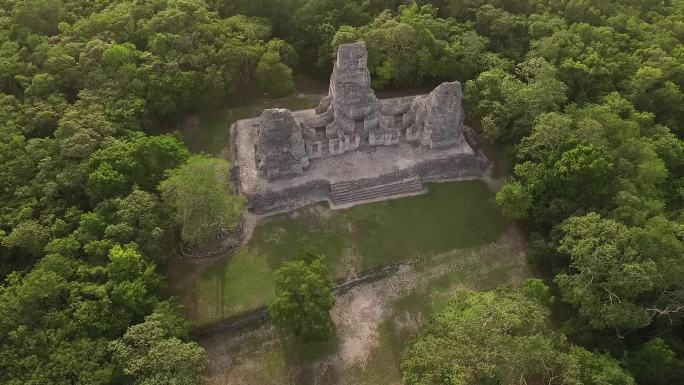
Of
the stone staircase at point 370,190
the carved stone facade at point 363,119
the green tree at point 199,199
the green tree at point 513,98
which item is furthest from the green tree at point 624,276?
the green tree at point 199,199

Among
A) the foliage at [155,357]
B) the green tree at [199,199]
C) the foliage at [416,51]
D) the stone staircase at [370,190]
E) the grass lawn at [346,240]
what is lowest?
the grass lawn at [346,240]

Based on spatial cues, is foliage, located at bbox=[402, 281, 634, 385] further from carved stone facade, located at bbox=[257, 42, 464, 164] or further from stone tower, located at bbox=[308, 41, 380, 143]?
stone tower, located at bbox=[308, 41, 380, 143]

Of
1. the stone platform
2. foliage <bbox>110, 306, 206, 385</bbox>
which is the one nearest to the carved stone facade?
the stone platform

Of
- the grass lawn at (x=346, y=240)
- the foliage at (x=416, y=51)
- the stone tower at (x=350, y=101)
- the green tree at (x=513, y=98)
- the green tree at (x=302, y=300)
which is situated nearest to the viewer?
the green tree at (x=302, y=300)

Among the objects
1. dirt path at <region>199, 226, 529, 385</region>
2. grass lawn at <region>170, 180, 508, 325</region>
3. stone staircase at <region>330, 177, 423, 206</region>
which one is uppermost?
stone staircase at <region>330, 177, 423, 206</region>

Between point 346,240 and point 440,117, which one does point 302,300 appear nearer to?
point 346,240

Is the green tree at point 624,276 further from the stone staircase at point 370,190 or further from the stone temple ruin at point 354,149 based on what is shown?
the stone staircase at point 370,190
